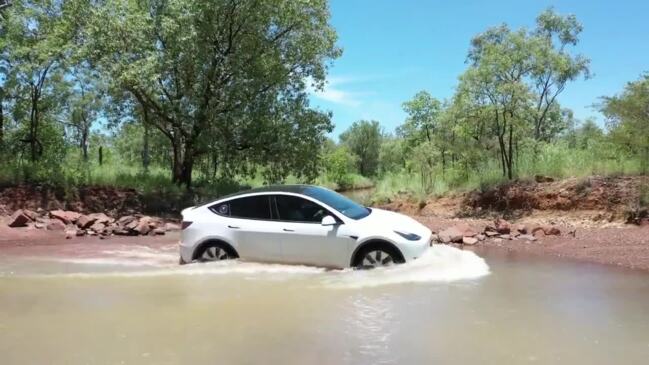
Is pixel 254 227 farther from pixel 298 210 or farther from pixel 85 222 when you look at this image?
pixel 85 222

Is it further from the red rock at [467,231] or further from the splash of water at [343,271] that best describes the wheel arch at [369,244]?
the red rock at [467,231]

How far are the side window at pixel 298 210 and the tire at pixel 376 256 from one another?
0.89 meters

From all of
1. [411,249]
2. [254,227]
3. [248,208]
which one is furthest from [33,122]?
[411,249]

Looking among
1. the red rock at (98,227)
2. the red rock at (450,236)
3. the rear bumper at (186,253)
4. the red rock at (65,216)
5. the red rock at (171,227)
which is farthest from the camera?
the red rock at (171,227)

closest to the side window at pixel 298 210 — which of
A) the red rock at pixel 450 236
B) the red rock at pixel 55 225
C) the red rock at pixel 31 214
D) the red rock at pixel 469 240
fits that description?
the red rock at pixel 450 236

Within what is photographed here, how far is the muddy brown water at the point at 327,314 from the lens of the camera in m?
5.34

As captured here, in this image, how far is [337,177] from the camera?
4938 centimetres

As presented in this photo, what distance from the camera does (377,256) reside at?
8.64 m

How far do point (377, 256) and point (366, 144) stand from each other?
5672 cm

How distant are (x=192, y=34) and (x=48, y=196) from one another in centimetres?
707

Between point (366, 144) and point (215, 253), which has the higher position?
point (366, 144)

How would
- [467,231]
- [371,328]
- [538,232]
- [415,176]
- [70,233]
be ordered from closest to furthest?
[371,328] → [538,232] → [467,231] → [70,233] → [415,176]

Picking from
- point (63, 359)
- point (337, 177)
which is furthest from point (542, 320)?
point (337, 177)

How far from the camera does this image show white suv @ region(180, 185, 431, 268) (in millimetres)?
8672
